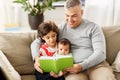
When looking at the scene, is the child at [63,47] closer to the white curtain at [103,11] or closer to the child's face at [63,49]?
the child's face at [63,49]

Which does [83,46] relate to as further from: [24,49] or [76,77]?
[24,49]

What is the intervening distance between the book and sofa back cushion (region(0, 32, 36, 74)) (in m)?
0.29

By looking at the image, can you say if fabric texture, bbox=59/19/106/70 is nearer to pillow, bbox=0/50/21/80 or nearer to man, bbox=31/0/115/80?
man, bbox=31/0/115/80

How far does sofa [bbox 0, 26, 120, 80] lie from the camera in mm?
2229

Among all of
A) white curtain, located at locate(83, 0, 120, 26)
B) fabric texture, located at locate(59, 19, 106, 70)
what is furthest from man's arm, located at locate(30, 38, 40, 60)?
white curtain, located at locate(83, 0, 120, 26)

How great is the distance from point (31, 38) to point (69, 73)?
1.84ft

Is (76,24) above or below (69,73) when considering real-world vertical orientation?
above

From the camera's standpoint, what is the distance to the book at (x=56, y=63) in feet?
6.30

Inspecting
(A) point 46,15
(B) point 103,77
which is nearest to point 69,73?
(B) point 103,77

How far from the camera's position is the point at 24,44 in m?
2.31

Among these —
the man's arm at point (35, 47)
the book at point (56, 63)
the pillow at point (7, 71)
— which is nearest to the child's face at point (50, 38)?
the man's arm at point (35, 47)

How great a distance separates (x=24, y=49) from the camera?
7.48 ft

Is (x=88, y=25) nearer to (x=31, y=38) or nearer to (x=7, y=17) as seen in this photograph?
(x=31, y=38)

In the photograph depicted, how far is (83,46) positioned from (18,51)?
0.59 m
